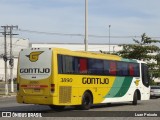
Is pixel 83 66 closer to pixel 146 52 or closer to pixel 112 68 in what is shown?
pixel 112 68

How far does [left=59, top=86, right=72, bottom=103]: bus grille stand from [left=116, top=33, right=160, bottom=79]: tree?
4285 cm

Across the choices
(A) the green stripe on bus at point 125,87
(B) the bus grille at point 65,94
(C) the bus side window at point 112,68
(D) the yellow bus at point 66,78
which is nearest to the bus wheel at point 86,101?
(D) the yellow bus at point 66,78

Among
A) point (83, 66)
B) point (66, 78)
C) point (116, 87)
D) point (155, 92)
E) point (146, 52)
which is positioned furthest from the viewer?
point (146, 52)

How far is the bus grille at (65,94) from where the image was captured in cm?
2097

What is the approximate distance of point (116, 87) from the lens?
87.6 feet

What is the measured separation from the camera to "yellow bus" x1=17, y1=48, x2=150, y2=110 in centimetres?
2081

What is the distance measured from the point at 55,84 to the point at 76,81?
2.07 m

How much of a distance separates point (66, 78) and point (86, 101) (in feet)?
7.83

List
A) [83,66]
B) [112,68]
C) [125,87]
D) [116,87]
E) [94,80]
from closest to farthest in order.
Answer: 1. [83,66]
2. [94,80]
3. [112,68]
4. [116,87]
5. [125,87]

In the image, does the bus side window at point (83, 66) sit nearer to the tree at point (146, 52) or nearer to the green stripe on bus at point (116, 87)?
the green stripe on bus at point (116, 87)

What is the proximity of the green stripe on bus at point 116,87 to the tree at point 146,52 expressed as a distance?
121ft

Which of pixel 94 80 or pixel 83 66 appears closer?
pixel 83 66

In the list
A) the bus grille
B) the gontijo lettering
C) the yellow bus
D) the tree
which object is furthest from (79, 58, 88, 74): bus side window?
the tree

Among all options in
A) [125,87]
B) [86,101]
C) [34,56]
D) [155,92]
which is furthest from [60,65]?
[155,92]
